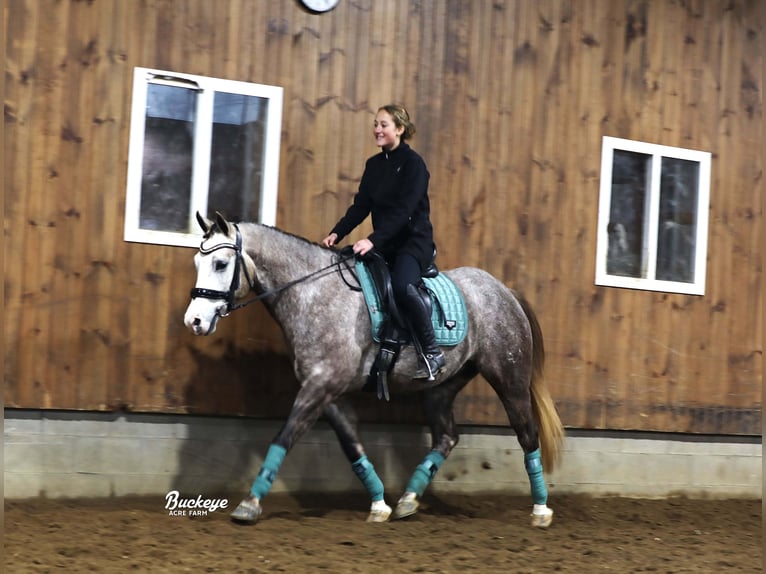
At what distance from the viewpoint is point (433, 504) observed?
24.5ft

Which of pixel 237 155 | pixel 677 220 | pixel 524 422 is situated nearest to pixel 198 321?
pixel 237 155

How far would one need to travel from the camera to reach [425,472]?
6.91 m

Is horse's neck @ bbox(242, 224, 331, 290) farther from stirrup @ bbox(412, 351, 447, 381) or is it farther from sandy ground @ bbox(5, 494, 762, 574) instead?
sandy ground @ bbox(5, 494, 762, 574)

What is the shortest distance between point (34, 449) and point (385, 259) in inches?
99.7

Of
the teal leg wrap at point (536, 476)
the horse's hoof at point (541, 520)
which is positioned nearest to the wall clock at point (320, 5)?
the teal leg wrap at point (536, 476)

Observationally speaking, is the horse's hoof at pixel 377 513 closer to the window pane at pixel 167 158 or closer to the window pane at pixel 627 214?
the window pane at pixel 167 158

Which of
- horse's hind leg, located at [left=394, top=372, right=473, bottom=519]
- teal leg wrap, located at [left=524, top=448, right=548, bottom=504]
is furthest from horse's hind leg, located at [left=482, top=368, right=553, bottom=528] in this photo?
horse's hind leg, located at [left=394, top=372, right=473, bottom=519]

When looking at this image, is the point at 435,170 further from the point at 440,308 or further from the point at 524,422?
the point at 524,422

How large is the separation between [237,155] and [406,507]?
2.67 metres

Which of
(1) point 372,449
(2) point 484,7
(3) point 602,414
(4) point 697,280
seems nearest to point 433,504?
(1) point 372,449

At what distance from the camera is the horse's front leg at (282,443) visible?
5.92m

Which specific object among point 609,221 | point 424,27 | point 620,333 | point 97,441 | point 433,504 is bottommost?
point 433,504

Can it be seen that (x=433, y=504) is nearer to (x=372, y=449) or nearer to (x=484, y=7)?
(x=372, y=449)

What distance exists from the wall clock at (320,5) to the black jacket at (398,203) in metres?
1.25
